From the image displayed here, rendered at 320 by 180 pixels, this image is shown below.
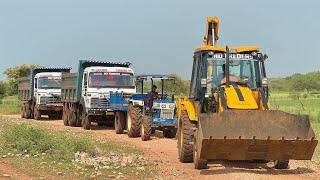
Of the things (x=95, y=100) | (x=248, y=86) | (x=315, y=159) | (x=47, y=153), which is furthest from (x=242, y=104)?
(x=95, y=100)

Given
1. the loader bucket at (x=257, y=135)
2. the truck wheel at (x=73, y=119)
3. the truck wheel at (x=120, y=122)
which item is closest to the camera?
the loader bucket at (x=257, y=135)

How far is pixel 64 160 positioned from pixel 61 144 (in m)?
2.42

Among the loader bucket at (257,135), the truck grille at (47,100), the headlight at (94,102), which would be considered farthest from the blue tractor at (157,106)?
the truck grille at (47,100)

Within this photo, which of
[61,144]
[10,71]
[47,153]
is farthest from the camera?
[10,71]

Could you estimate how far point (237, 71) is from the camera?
41.8 feet

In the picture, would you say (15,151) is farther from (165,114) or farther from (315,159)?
(315,159)

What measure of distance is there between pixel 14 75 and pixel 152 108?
5288 centimetres

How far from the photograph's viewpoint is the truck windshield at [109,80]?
2422 cm

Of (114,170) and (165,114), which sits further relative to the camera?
(165,114)

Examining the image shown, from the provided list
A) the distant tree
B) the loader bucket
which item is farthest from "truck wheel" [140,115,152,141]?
the distant tree

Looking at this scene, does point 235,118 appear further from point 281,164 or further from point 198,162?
point 281,164

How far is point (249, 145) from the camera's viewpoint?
11.0 meters

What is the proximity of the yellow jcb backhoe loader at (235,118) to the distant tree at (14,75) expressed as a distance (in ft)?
187

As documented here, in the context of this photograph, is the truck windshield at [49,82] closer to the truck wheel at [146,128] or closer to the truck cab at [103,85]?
the truck cab at [103,85]
